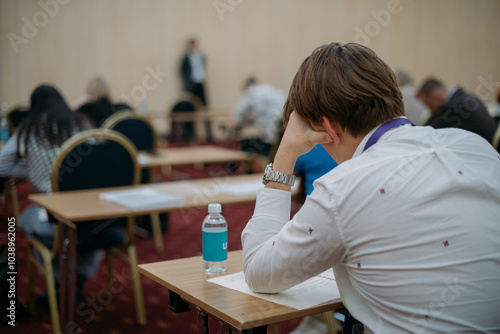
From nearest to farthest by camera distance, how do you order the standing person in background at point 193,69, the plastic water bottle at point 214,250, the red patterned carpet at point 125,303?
1. the plastic water bottle at point 214,250
2. the red patterned carpet at point 125,303
3. the standing person in background at point 193,69

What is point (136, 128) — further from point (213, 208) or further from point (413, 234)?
point (413, 234)

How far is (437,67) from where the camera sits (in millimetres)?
12891

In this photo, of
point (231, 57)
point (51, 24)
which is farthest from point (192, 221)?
point (231, 57)

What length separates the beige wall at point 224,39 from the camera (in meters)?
9.24

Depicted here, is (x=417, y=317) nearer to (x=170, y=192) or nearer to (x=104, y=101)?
(x=170, y=192)

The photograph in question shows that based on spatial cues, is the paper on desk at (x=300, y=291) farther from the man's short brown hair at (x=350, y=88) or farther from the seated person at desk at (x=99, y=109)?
the seated person at desk at (x=99, y=109)

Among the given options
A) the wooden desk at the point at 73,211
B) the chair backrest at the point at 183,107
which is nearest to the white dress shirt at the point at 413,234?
the wooden desk at the point at 73,211

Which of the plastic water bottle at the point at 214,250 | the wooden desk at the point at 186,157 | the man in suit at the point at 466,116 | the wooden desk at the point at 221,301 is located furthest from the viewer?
the wooden desk at the point at 186,157

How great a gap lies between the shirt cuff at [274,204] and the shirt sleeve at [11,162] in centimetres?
210

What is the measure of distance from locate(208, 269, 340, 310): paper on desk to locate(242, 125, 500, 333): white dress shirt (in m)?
0.16

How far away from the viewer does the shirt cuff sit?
137 centimetres

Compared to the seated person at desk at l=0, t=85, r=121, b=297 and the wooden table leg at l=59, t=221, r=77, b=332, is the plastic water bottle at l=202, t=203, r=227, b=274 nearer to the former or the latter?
the wooden table leg at l=59, t=221, r=77, b=332

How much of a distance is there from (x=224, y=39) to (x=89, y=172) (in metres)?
8.48

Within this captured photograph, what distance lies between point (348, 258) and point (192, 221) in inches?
160
